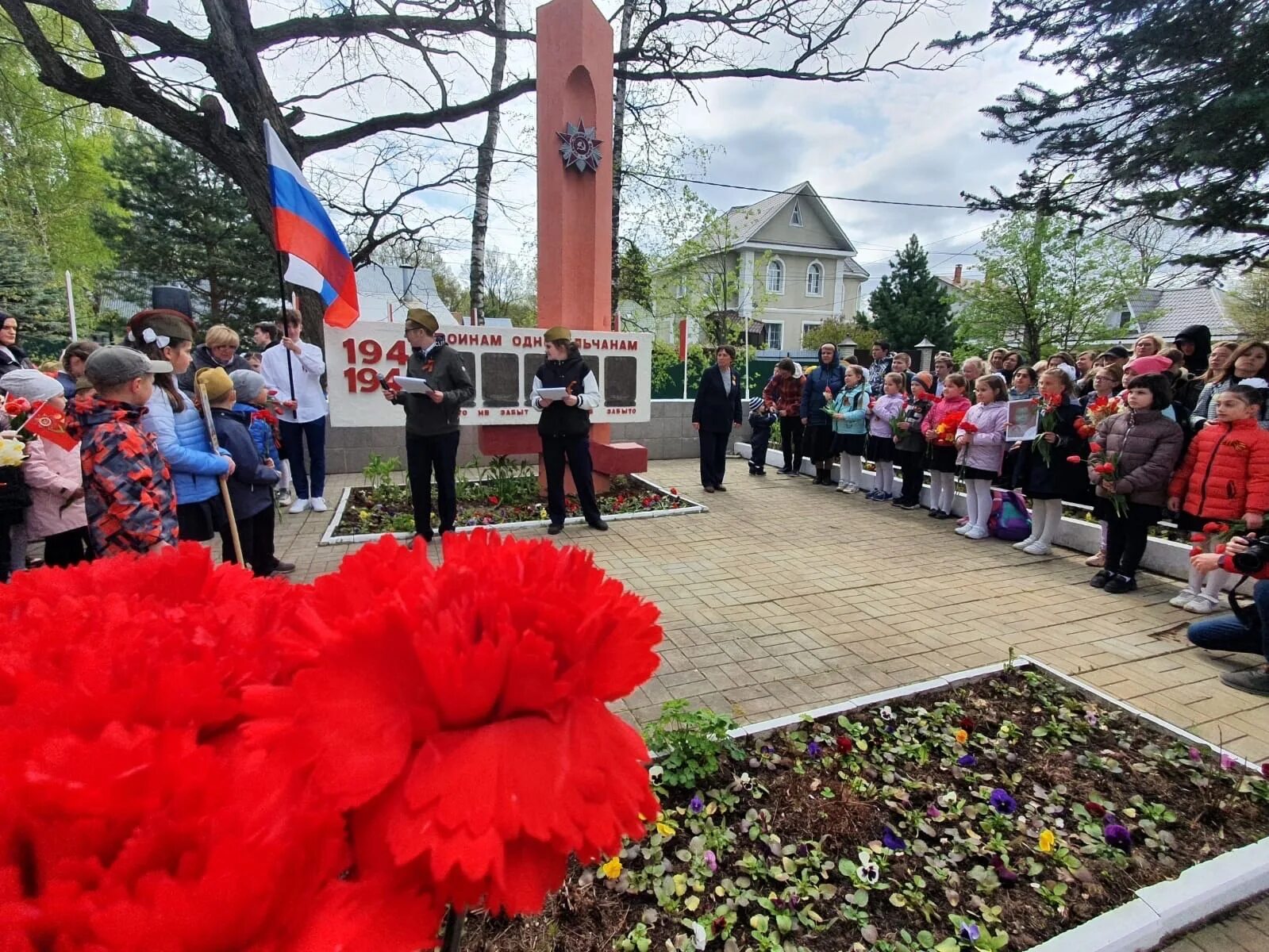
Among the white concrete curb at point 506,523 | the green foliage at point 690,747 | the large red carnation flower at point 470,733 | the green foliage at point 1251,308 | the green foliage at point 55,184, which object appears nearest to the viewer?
the large red carnation flower at point 470,733

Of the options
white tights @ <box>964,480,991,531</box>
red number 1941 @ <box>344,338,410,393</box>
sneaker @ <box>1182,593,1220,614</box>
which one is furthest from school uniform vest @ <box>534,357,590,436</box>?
sneaker @ <box>1182,593,1220,614</box>

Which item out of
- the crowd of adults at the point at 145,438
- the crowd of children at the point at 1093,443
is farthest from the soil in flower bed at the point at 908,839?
the crowd of adults at the point at 145,438

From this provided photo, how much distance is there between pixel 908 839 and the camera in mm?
2281

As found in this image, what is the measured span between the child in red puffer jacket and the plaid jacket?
257 inches

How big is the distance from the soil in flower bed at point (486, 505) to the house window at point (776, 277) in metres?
31.4

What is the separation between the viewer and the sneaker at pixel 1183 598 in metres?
4.71

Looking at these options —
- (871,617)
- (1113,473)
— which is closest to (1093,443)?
(1113,473)

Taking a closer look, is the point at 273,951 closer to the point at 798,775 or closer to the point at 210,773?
the point at 210,773

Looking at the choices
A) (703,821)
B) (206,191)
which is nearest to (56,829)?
(703,821)

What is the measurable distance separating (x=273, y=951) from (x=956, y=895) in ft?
7.64

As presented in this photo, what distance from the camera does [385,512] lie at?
23.4 feet

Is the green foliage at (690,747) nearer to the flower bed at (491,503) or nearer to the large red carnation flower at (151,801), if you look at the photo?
the large red carnation flower at (151,801)

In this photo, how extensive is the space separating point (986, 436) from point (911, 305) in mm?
30851

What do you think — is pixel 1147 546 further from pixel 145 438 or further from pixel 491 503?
pixel 145 438
